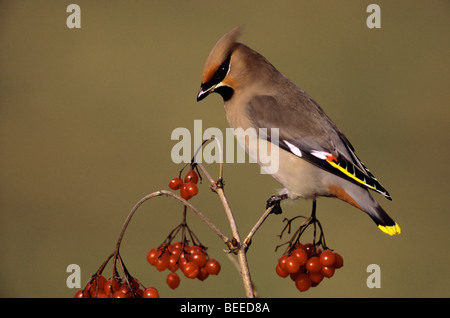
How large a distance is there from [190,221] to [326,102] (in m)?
1.59

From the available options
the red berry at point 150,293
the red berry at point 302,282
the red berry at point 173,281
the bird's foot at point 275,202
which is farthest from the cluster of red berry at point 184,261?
the bird's foot at point 275,202

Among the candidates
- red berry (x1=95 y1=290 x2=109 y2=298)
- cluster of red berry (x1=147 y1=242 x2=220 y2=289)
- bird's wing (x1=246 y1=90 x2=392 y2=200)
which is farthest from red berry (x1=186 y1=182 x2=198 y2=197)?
bird's wing (x1=246 y1=90 x2=392 y2=200)

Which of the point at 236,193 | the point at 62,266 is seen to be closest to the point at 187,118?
the point at 236,193

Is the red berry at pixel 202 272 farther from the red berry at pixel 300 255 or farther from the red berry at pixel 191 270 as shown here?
the red berry at pixel 300 255

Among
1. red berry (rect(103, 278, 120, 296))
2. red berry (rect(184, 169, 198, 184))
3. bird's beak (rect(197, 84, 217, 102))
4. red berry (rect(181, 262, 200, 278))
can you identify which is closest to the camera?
red berry (rect(103, 278, 120, 296))

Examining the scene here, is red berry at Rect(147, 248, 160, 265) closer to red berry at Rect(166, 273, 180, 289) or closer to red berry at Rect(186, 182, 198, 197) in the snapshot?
red berry at Rect(166, 273, 180, 289)

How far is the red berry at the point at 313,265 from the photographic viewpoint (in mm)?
1684

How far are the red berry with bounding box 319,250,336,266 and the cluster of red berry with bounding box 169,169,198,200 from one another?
404 millimetres

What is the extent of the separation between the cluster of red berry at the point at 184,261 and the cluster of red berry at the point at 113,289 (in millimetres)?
140

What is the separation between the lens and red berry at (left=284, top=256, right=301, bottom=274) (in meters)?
1.64

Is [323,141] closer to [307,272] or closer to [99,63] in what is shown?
[307,272]

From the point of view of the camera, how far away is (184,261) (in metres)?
1.68
